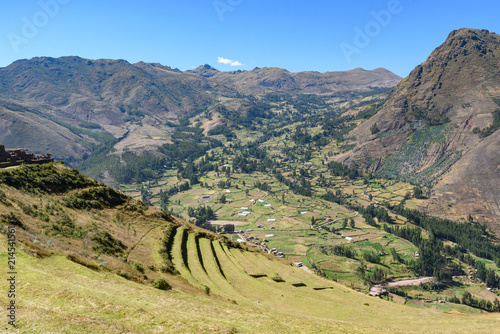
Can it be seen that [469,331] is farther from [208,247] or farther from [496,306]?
[496,306]

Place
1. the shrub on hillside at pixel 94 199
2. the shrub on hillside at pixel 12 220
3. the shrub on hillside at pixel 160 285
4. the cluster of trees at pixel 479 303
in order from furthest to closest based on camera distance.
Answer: the cluster of trees at pixel 479 303
the shrub on hillside at pixel 94 199
the shrub on hillside at pixel 12 220
the shrub on hillside at pixel 160 285

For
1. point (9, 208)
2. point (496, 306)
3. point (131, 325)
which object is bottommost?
point (496, 306)

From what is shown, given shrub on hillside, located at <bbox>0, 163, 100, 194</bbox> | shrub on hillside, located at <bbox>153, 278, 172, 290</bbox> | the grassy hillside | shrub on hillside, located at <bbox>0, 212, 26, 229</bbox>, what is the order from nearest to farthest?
1. the grassy hillside
2. shrub on hillside, located at <bbox>153, 278, 172, 290</bbox>
3. shrub on hillside, located at <bbox>0, 212, 26, 229</bbox>
4. shrub on hillside, located at <bbox>0, 163, 100, 194</bbox>

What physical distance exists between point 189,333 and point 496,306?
464ft

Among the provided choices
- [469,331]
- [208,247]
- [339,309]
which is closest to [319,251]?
[208,247]

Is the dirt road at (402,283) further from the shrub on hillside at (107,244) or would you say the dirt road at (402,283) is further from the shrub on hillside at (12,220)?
the shrub on hillside at (12,220)

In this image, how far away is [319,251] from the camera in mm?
152375

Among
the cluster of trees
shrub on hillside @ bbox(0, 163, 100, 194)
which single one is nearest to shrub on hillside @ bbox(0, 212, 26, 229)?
shrub on hillside @ bbox(0, 163, 100, 194)

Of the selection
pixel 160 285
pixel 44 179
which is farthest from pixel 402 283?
pixel 44 179

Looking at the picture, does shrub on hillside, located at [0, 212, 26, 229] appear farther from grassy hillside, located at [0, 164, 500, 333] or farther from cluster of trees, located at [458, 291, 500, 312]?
cluster of trees, located at [458, 291, 500, 312]

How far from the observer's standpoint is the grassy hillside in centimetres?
2645

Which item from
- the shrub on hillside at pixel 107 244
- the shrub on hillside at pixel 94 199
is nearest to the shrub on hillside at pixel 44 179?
the shrub on hillside at pixel 94 199

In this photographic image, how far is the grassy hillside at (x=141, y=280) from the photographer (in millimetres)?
26453

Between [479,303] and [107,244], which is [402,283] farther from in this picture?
[107,244]
